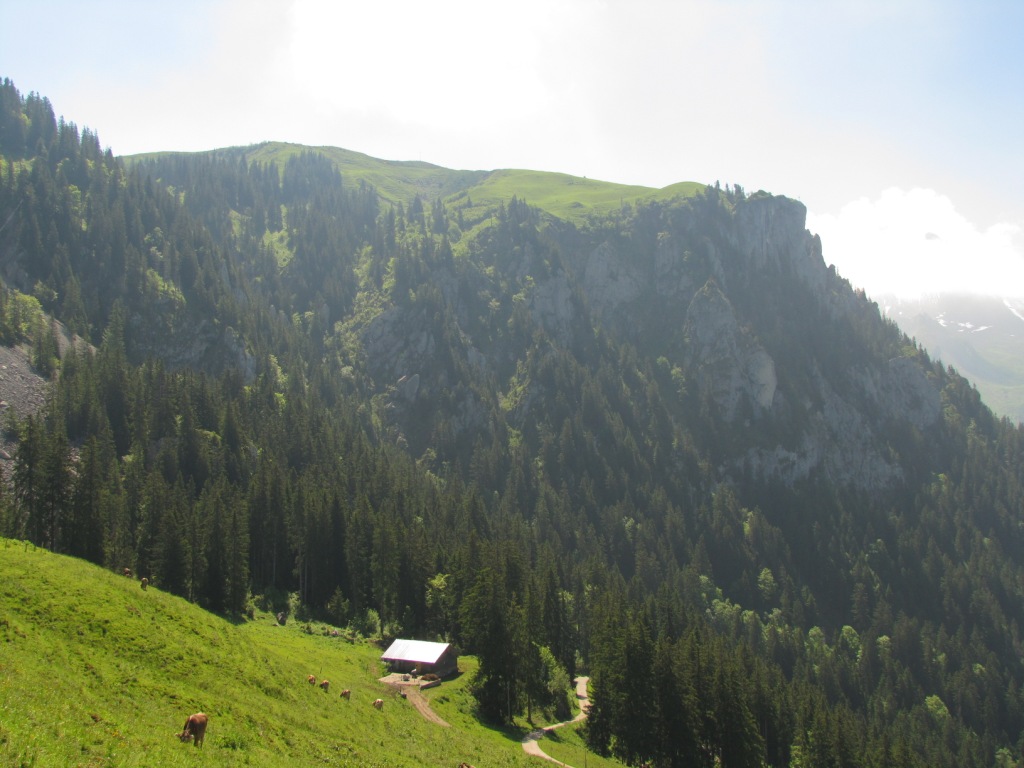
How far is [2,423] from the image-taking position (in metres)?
119

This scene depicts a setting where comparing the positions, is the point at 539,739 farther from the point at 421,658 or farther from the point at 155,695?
the point at 155,695

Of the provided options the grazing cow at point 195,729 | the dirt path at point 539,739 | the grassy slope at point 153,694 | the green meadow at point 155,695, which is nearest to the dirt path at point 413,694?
the green meadow at point 155,695

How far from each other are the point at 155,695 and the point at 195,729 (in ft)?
19.7

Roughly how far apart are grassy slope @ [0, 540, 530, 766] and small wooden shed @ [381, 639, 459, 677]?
522 inches

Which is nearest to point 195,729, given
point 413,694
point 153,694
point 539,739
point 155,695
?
point 155,695

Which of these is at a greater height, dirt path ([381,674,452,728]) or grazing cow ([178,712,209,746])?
grazing cow ([178,712,209,746])

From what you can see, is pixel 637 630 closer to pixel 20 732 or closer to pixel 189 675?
pixel 189 675

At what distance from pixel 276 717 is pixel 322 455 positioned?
4332 inches

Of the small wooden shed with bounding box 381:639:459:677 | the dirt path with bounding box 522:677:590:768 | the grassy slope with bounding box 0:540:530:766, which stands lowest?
the dirt path with bounding box 522:677:590:768

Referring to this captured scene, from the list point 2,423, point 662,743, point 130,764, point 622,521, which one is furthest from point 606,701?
point 622,521

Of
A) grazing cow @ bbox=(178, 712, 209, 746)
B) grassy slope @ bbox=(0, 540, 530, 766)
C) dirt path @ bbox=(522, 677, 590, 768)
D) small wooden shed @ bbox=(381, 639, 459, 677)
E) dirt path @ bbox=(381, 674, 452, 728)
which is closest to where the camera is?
grassy slope @ bbox=(0, 540, 530, 766)

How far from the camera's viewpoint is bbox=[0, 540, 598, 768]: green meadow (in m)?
25.9

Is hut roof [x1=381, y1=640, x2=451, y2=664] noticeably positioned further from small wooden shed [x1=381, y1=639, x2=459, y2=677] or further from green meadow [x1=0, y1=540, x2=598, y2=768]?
green meadow [x1=0, y1=540, x2=598, y2=768]

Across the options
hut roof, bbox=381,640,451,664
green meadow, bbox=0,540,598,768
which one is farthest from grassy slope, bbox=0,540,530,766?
hut roof, bbox=381,640,451,664
